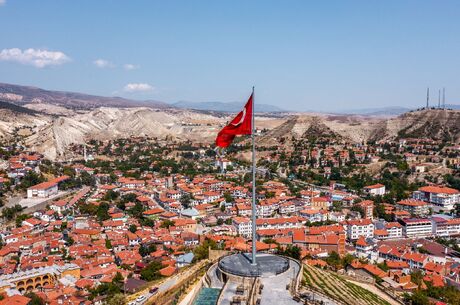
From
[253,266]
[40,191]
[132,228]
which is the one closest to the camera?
[253,266]

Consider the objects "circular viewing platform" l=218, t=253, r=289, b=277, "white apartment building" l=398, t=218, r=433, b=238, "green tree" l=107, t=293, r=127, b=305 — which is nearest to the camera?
"circular viewing platform" l=218, t=253, r=289, b=277

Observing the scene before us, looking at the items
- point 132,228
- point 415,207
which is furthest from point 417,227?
point 132,228

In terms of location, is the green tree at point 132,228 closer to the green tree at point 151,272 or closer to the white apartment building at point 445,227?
the green tree at point 151,272

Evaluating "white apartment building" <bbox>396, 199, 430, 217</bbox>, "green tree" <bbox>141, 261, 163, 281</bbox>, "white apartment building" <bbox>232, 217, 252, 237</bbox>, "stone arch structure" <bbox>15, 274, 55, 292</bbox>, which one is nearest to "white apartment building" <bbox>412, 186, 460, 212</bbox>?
"white apartment building" <bbox>396, 199, 430, 217</bbox>

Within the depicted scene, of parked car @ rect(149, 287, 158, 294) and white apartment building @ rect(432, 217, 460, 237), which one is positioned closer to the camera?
parked car @ rect(149, 287, 158, 294)

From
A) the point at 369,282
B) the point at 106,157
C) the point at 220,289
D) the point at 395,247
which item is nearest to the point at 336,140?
the point at 106,157

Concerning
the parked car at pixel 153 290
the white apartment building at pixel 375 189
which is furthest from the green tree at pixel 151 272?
the white apartment building at pixel 375 189

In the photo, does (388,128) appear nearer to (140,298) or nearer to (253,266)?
(140,298)

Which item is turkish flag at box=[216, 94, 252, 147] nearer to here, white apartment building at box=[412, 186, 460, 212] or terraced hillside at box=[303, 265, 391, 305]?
terraced hillside at box=[303, 265, 391, 305]
